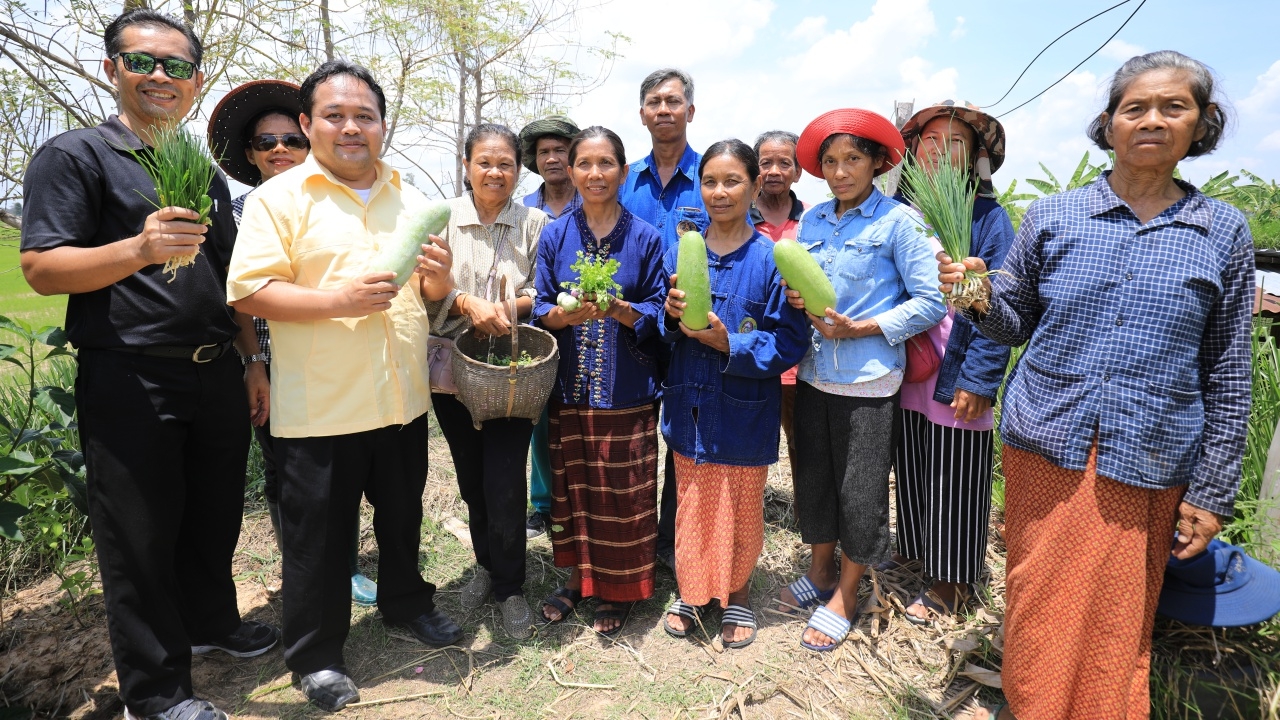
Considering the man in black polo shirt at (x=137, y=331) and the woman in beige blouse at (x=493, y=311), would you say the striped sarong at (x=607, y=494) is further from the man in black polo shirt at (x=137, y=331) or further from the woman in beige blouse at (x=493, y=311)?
the man in black polo shirt at (x=137, y=331)

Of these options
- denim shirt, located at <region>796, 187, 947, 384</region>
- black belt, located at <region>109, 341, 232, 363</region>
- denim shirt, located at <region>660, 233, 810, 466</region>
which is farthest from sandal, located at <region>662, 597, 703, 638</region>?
black belt, located at <region>109, 341, 232, 363</region>

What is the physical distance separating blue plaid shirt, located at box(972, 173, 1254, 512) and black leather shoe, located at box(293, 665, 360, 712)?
3287mm

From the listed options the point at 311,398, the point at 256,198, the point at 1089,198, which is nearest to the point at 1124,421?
the point at 1089,198

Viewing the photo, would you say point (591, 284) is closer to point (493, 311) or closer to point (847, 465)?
point (493, 311)

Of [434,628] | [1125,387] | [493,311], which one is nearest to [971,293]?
[1125,387]

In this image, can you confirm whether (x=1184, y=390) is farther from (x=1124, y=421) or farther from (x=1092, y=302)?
(x=1092, y=302)

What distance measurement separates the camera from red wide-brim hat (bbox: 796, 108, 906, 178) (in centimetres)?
333

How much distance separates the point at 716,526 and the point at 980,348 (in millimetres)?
1574

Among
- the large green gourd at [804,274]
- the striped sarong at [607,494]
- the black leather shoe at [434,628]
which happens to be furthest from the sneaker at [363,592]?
the large green gourd at [804,274]

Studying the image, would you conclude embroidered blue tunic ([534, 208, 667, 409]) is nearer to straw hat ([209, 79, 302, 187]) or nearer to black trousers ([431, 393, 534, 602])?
black trousers ([431, 393, 534, 602])

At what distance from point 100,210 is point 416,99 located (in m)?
8.16

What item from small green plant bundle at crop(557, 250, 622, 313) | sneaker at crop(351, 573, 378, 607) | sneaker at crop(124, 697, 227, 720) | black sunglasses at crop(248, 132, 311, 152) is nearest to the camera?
sneaker at crop(124, 697, 227, 720)

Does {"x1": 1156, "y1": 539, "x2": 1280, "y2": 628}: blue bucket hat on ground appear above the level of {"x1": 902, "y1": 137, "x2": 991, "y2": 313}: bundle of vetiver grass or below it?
below

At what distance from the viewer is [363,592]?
4246mm
